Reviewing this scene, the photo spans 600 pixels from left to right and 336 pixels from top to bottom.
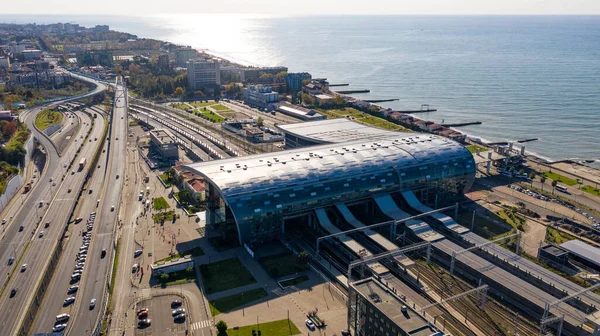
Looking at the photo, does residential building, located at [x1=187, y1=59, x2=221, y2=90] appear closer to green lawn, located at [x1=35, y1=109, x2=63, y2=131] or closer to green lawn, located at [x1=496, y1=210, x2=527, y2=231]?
green lawn, located at [x1=35, y1=109, x2=63, y2=131]

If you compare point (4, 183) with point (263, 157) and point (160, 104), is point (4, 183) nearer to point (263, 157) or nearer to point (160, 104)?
point (263, 157)

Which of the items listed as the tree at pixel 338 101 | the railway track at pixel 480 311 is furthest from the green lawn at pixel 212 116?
the railway track at pixel 480 311

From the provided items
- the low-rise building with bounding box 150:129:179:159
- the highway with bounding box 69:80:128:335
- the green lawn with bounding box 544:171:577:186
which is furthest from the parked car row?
the low-rise building with bounding box 150:129:179:159

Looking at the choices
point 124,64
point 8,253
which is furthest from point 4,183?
point 124,64

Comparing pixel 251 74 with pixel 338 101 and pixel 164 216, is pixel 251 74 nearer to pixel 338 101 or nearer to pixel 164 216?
pixel 338 101

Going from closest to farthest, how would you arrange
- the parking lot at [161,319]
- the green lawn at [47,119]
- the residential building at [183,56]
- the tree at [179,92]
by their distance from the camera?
the parking lot at [161,319], the green lawn at [47,119], the tree at [179,92], the residential building at [183,56]

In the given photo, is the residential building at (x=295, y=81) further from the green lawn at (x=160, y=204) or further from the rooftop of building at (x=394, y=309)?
the rooftop of building at (x=394, y=309)
